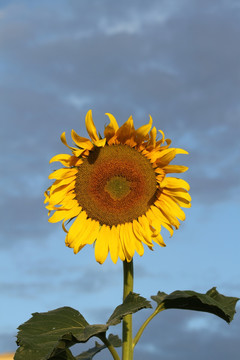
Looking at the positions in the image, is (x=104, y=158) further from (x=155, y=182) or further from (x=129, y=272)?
(x=129, y=272)

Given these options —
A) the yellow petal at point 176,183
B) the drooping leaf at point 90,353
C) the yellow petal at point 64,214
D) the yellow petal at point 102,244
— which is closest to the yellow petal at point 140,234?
the yellow petal at point 102,244

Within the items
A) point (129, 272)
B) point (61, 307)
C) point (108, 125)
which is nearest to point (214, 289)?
point (129, 272)

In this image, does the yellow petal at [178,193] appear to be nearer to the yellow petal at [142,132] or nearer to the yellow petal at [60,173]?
the yellow petal at [142,132]

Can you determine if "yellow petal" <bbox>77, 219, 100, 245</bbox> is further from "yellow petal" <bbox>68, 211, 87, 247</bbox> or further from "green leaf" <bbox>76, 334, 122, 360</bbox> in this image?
"green leaf" <bbox>76, 334, 122, 360</bbox>

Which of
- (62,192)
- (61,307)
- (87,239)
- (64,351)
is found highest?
(62,192)

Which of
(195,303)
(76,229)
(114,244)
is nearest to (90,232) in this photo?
(76,229)

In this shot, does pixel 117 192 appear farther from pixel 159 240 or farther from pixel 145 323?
pixel 145 323
